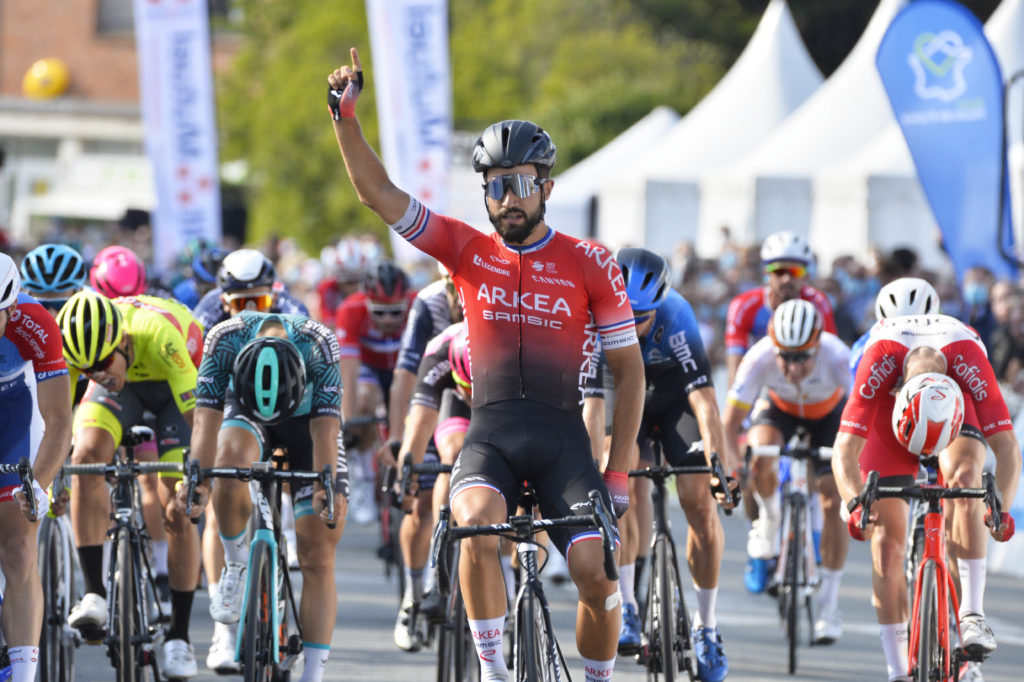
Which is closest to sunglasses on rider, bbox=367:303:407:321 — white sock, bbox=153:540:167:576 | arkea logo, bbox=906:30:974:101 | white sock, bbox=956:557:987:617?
white sock, bbox=153:540:167:576

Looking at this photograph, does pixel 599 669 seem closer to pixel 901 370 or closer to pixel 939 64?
pixel 901 370

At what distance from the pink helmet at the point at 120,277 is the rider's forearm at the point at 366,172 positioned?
16.5ft

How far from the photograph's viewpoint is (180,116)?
77.8 ft

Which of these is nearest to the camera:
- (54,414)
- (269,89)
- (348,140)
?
(348,140)

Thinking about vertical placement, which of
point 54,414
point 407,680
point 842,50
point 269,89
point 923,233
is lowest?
point 407,680

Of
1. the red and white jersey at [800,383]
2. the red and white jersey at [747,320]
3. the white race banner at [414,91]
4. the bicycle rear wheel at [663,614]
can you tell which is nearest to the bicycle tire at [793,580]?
the red and white jersey at [800,383]

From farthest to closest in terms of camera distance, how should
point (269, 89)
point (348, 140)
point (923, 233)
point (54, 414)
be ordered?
point (269, 89) → point (923, 233) → point (54, 414) → point (348, 140)

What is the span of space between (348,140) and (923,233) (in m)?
20.8

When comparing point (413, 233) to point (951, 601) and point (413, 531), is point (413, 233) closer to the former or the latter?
point (951, 601)

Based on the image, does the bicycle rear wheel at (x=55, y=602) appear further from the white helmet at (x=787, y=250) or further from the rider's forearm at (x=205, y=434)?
the white helmet at (x=787, y=250)

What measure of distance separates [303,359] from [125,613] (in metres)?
1.36

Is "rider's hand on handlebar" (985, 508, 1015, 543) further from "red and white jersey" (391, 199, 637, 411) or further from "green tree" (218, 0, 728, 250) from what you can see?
"green tree" (218, 0, 728, 250)

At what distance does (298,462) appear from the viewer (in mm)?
8125

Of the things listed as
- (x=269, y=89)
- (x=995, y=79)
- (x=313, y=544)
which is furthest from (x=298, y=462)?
(x=269, y=89)
